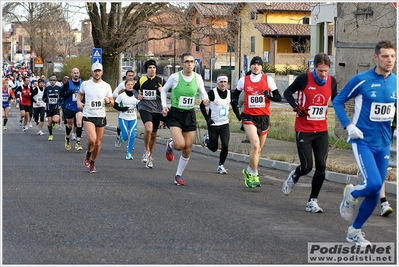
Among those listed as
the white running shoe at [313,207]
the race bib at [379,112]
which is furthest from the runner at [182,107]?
the race bib at [379,112]

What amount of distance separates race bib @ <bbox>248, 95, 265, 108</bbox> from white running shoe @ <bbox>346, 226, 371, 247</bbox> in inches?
190

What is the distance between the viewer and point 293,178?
10797 mm

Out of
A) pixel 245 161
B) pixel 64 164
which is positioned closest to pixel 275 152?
pixel 245 161

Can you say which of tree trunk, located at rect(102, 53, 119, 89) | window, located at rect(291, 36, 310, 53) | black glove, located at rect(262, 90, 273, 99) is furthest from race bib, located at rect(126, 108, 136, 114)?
window, located at rect(291, 36, 310, 53)

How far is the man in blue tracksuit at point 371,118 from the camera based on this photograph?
8.17 metres

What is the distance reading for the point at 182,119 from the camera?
1277 cm

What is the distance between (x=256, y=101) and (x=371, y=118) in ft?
14.6

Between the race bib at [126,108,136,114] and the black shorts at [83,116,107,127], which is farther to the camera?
the race bib at [126,108,136,114]

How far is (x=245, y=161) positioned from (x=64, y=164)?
383 cm

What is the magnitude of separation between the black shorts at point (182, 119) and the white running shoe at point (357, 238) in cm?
505

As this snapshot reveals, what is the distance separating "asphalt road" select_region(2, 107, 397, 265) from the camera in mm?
7586

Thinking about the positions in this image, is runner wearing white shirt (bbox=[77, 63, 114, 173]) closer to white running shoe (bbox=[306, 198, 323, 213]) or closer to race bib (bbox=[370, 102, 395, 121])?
white running shoe (bbox=[306, 198, 323, 213])

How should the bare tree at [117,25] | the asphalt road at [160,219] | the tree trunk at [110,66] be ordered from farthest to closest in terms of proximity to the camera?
the tree trunk at [110,66], the bare tree at [117,25], the asphalt road at [160,219]

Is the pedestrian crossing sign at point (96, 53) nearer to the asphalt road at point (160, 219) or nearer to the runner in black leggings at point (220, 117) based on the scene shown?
the asphalt road at point (160, 219)
